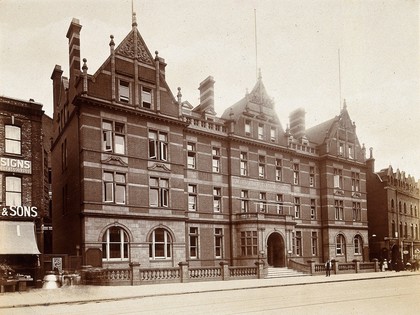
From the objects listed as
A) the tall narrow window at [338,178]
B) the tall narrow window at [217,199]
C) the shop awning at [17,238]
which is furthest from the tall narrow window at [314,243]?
the shop awning at [17,238]

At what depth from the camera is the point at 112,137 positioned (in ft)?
92.7

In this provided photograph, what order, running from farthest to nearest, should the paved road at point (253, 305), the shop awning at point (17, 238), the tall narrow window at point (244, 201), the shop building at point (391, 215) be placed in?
1. the shop building at point (391, 215)
2. the tall narrow window at point (244, 201)
3. the shop awning at point (17, 238)
4. the paved road at point (253, 305)

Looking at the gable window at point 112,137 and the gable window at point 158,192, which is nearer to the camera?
the gable window at point 112,137

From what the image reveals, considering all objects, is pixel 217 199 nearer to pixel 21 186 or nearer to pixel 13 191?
→ pixel 21 186

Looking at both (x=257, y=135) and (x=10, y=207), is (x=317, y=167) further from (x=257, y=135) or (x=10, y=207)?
(x=10, y=207)

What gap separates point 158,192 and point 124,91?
6.98 metres

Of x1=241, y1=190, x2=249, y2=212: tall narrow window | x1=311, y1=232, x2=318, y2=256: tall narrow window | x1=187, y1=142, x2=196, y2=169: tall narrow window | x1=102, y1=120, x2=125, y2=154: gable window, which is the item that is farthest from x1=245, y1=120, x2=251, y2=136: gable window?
x1=102, y1=120, x2=125, y2=154: gable window

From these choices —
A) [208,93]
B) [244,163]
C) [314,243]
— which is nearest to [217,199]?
[244,163]

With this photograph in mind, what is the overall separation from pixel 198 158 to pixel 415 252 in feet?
109

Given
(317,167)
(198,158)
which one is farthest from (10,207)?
(317,167)

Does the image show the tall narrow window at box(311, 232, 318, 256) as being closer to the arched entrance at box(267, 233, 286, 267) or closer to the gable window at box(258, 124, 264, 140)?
the arched entrance at box(267, 233, 286, 267)

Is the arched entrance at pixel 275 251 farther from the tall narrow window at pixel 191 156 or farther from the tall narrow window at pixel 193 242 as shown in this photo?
the tall narrow window at pixel 191 156

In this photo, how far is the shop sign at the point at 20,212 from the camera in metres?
22.6

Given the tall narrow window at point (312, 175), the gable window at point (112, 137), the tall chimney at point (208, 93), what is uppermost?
the tall chimney at point (208, 93)
